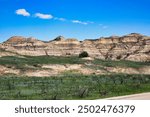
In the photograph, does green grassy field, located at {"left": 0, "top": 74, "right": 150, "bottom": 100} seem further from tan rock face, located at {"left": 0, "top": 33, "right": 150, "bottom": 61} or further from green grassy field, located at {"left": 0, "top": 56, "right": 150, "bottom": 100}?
tan rock face, located at {"left": 0, "top": 33, "right": 150, "bottom": 61}

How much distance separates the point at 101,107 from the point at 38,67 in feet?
184

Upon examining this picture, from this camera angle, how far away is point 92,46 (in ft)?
507

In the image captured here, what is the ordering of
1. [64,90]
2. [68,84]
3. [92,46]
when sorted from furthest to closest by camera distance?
1. [92,46]
2. [68,84]
3. [64,90]

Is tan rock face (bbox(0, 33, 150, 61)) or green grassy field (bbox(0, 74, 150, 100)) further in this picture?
tan rock face (bbox(0, 33, 150, 61))

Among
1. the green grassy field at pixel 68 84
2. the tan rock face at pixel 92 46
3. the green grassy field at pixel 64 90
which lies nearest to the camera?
the green grassy field at pixel 64 90

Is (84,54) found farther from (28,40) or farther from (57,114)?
(57,114)

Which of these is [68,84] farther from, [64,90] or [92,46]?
[92,46]

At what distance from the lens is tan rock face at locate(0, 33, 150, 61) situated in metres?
143

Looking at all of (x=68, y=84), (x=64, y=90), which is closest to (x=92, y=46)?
(x=68, y=84)

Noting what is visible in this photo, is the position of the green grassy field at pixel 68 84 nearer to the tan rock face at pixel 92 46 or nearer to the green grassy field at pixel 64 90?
the green grassy field at pixel 64 90

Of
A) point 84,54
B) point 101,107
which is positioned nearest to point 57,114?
point 101,107

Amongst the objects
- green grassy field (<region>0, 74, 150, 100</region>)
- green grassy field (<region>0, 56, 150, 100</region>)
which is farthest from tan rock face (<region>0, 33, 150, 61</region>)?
green grassy field (<region>0, 74, 150, 100</region>)

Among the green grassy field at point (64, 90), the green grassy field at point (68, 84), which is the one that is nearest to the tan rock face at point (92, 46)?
the green grassy field at point (68, 84)

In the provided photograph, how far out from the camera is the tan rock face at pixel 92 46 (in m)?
143
